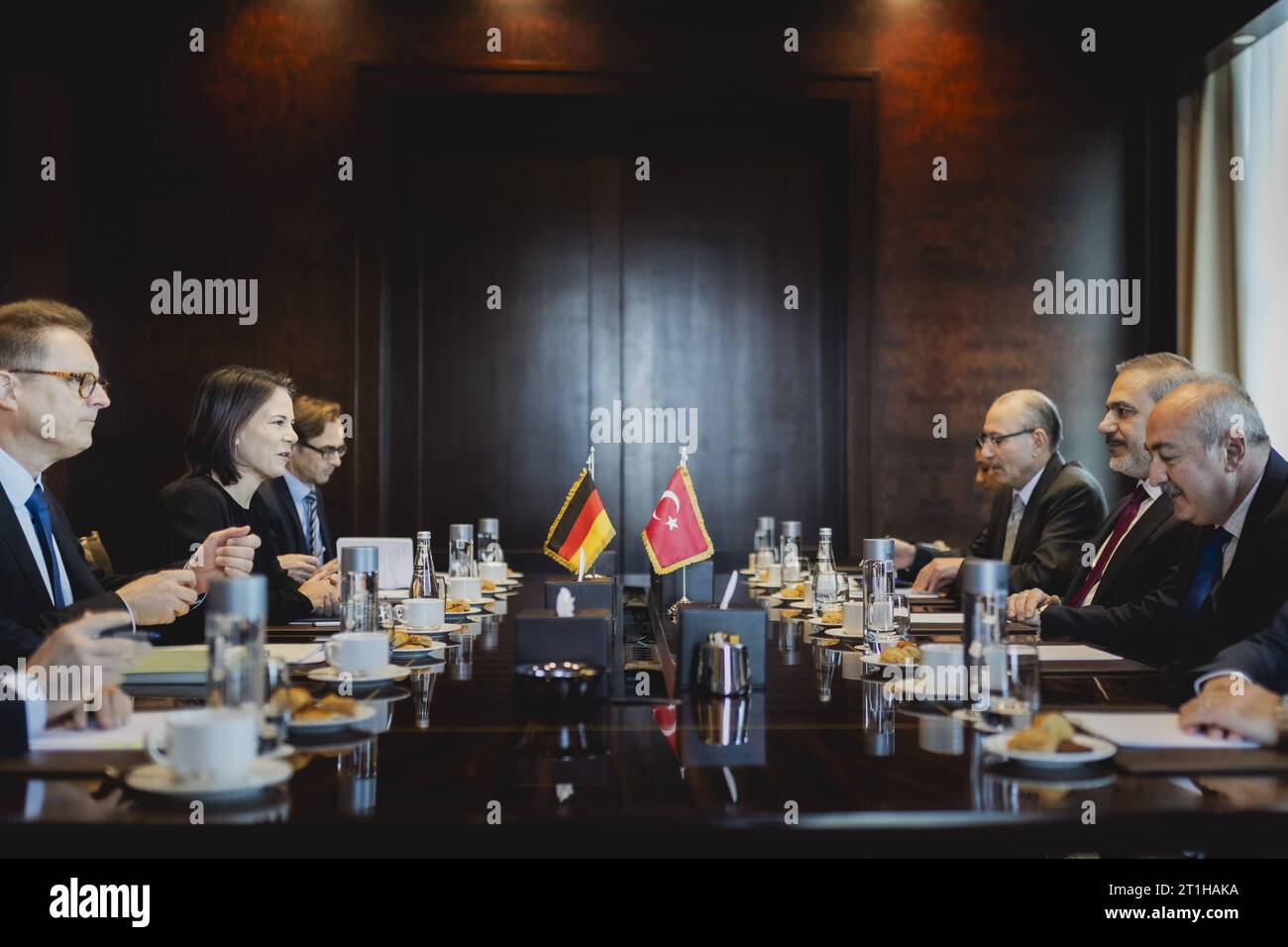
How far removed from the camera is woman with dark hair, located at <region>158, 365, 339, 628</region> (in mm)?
3695

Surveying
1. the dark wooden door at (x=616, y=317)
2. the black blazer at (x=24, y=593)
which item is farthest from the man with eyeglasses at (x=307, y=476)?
the black blazer at (x=24, y=593)

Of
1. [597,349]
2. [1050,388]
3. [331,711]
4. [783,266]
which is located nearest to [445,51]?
[597,349]

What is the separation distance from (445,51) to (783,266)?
7.15 feet

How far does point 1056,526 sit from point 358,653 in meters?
3.00

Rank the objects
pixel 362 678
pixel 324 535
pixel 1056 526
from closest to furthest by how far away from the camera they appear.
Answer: pixel 362 678 < pixel 1056 526 < pixel 324 535

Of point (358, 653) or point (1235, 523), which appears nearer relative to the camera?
point (358, 653)

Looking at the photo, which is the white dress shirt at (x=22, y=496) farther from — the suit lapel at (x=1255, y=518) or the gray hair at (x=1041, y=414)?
the gray hair at (x=1041, y=414)

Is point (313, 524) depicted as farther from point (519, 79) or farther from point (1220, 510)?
point (1220, 510)

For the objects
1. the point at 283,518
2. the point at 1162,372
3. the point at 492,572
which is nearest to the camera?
the point at 1162,372

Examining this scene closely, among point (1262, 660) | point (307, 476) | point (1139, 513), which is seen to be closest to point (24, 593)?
point (1262, 660)

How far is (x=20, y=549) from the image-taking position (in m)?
2.54
